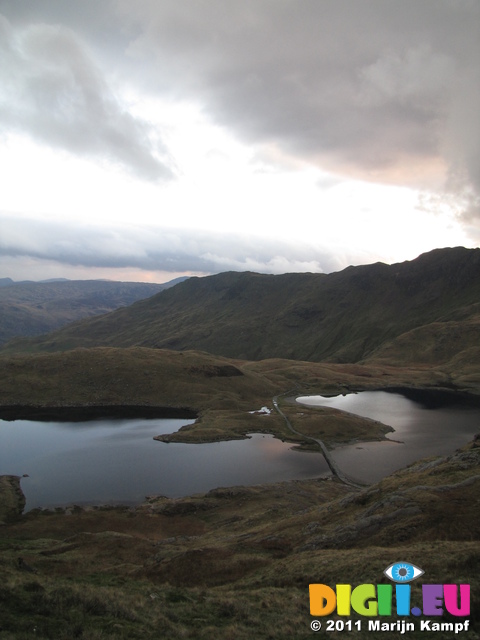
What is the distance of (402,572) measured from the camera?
22438 millimetres

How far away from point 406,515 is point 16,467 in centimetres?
7747

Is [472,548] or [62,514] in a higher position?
[472,548]

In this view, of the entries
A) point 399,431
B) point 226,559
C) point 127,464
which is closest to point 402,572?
point 226,559

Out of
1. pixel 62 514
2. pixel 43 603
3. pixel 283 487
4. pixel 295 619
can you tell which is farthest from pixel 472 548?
pixel 62 514

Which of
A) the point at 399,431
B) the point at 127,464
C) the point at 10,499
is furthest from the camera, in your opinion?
the point at 399,431

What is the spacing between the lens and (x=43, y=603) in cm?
1928

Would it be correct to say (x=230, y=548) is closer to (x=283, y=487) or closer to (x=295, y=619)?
(x=295, y=619)

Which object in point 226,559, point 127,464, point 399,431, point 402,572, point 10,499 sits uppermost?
point 402,572

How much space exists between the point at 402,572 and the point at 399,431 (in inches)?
3692

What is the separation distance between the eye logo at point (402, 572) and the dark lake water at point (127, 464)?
48.1m

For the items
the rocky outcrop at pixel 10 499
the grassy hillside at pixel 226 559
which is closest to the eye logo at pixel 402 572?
the grassy hillside at pixel 226 559

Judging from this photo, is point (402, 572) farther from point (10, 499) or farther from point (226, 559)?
point (10, 499)

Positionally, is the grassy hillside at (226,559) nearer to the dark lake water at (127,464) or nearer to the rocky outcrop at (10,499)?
the rocky outcrop at (10,499)

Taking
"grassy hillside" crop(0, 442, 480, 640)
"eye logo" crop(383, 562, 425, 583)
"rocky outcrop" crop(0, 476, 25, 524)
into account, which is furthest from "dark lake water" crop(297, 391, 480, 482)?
"rocky outcrop" crop(0, 476, 25, 524)
